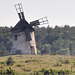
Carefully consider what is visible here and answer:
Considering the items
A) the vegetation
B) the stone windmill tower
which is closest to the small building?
the stone windmill tower

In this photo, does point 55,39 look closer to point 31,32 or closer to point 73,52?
point 73,52

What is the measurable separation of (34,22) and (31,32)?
2508 millimetres

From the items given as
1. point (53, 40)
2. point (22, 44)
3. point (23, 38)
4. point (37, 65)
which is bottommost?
point (37, 65)

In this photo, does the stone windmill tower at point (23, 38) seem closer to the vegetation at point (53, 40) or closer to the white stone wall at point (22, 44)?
the white stone wall at point (22, 44)

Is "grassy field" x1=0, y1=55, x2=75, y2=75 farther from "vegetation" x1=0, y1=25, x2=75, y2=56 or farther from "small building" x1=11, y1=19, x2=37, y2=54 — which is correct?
"vegetation" x1=0, y1=25, x2=75, y2=56

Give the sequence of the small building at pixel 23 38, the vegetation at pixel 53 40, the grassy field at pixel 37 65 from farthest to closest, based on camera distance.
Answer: the vegetation at pixel 53 40 < the small building at pixel 23 38 < the grassy field at pixel 37 65

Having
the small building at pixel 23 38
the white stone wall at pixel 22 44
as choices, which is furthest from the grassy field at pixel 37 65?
the small building at pixel 23 38

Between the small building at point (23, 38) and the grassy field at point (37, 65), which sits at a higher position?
the small building at point (23, 38)

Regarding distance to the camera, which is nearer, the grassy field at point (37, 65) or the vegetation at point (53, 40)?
the grassy field at point (37, 65)

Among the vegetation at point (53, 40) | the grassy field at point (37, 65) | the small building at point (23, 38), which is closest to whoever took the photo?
the grassy field at point (37, 65)

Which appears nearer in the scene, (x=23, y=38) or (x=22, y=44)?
(x=22, y=44)

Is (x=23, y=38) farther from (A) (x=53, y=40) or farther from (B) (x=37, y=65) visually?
(A) (x=53, y=40)

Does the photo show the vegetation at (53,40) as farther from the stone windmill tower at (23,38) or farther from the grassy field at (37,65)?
the grassy field at (37,65)

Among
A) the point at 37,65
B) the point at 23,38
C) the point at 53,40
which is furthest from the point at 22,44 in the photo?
the point at 53,40
